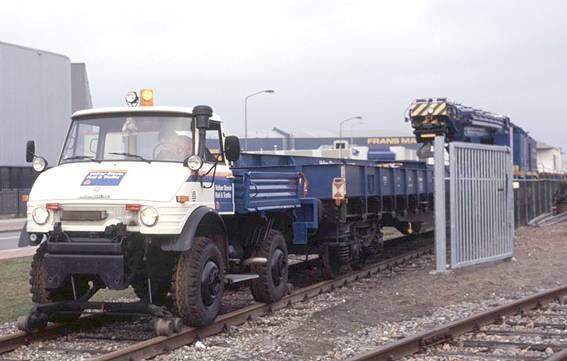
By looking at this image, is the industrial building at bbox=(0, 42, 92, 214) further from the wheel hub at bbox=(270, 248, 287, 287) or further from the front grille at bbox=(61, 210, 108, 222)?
the front grille at bbox=(61, 210, 108, 222)

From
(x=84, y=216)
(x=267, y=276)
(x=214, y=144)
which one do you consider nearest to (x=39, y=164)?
(x=84, y=216)

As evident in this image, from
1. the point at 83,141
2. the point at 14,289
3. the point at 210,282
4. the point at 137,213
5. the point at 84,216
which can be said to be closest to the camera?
the point at 137,213

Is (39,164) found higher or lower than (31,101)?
lower

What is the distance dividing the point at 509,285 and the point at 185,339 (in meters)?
6.38

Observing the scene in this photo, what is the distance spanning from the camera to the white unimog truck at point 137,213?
26.3 ft

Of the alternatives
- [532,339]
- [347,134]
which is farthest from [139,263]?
[347,134]

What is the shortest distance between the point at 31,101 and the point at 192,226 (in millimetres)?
38194

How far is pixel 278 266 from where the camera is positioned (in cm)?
1080

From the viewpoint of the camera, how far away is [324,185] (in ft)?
41.5

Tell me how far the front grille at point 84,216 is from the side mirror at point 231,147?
1.73 metres

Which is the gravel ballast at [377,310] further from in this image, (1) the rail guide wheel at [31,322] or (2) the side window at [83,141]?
(2) the side window at [83,141]

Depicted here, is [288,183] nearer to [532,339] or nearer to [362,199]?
[362,199]

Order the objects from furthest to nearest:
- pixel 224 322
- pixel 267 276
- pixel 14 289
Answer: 1. pixel 14 289
2. pixel 267 276
3. pixel 224 322

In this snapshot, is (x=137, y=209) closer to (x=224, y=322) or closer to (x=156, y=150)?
(x=156, y=150)
